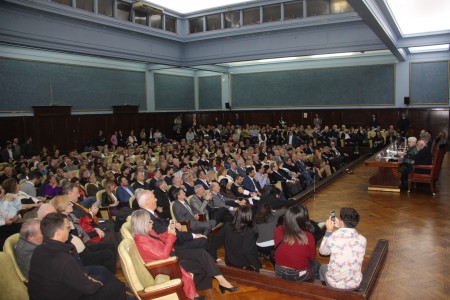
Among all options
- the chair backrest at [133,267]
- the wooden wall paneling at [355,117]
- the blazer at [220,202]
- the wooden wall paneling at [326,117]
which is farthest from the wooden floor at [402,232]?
the wooden wall paneling at [326,117]

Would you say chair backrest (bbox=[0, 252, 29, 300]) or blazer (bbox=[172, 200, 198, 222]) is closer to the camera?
chair backrest (bbox=[0, 252, 29, 300])

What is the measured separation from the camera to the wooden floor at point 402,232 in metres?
4.16

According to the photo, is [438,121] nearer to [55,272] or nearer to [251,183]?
[251,183]

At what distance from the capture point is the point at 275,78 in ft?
A: 68.1

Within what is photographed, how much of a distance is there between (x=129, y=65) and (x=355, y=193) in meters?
13.9

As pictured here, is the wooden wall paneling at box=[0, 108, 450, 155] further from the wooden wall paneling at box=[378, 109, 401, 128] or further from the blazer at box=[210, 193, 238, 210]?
the blazer at box=[210, 193, 238, 210]

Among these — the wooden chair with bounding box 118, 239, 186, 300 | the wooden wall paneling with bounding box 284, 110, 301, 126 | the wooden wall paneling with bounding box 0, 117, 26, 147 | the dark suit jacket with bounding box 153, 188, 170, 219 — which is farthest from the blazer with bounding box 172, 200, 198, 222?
the wooden wall paneling with bounding box 284, 110, 301, 126

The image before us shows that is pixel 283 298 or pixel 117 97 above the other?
pixel 117 97

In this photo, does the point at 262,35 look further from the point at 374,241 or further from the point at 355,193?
the point at 374,241

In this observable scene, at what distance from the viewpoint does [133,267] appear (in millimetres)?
3252

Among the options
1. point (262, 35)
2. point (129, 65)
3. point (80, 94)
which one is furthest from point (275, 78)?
point (80, 94)

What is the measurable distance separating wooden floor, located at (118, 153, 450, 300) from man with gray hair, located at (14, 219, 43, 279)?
1557 millimetres

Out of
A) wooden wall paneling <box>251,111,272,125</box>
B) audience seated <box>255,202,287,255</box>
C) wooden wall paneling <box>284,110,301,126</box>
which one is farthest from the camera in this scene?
wooden wall paneling <box>251,111,272,125</box>

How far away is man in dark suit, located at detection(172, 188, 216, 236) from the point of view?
541 cm
